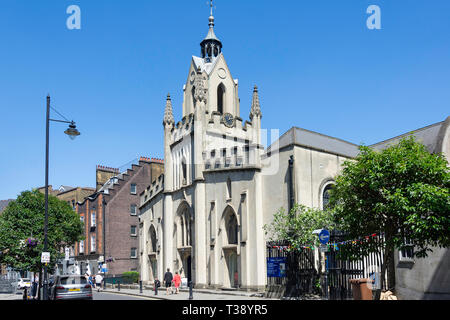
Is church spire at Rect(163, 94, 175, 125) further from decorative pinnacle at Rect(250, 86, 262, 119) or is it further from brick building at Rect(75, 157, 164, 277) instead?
brick building at Rect(75, 157, 164, 277)

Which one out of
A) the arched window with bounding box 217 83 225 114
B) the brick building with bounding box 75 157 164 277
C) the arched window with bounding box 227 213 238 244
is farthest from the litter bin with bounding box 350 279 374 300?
the brick building with bounding box 75 157 164 277

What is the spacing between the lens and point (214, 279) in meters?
34.0

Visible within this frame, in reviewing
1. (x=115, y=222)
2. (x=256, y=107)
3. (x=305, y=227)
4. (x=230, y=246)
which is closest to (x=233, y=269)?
(x=230, y=246)

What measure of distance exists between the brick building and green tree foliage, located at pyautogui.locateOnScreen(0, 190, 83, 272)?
9073 mm

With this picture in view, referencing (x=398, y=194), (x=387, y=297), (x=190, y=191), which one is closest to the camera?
(x=398, y=194)

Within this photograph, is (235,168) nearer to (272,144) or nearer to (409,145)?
(272,144)

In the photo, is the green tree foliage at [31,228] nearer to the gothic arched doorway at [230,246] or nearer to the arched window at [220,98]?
the gothic arched doorway at [230,246]

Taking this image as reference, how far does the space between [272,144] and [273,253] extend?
943 centimetres

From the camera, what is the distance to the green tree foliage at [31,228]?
40.0 m

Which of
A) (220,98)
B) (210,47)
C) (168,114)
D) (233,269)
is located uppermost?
(210,47)

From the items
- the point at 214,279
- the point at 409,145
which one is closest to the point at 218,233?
the point at 214,279

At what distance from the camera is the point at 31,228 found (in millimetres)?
41375

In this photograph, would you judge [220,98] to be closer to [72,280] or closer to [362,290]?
[72,280]

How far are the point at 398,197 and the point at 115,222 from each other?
4281 centimetres
